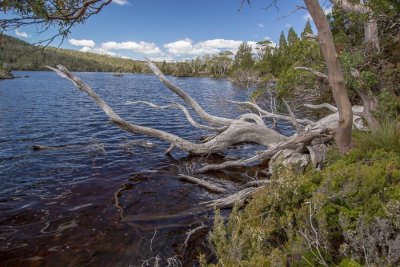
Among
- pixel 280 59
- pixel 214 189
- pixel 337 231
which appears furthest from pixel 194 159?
pixel 280 59

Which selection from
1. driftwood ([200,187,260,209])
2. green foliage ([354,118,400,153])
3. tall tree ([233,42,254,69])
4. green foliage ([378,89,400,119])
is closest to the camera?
green foliage ([354,118,400,153])

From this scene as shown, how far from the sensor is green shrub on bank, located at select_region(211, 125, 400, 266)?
10.3 feet

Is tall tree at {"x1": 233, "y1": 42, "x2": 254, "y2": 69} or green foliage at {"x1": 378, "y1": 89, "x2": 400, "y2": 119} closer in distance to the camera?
green foliage at {"x1": 378, "y1": 89, "x2": 400, "y2": 119}

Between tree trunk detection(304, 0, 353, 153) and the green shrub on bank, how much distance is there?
0.89 metres

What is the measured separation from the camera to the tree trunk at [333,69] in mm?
5652

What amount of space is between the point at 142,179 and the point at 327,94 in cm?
1016

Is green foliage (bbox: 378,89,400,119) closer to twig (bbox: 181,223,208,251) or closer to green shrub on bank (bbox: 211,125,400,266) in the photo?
green shrub on bank (bbox: 211,125,400,266)

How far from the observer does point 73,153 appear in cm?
1267

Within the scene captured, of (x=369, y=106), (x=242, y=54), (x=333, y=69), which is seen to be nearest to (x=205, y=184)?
(x=333, y=69)

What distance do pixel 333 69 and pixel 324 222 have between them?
358 cm

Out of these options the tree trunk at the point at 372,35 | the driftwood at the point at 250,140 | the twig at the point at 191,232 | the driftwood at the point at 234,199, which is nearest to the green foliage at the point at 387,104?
the driftwood at the point at 250,140

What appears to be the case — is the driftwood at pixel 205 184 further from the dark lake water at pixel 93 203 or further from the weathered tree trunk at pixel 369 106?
the weathered tree trunk at pixel 369 106

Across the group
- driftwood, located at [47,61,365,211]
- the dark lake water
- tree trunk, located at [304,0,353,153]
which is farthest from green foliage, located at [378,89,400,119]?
the dark lake water

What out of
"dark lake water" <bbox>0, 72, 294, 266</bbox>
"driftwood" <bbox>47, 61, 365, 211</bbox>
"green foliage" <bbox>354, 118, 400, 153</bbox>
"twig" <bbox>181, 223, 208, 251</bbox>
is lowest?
"dark lake water" <bbox>0, 72, 294, 266</bbox>
